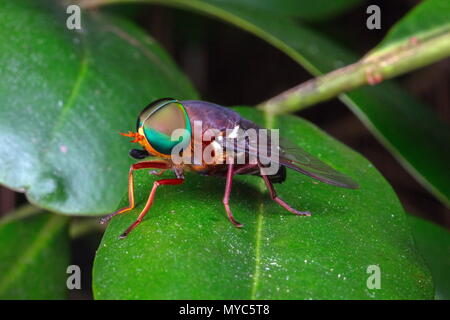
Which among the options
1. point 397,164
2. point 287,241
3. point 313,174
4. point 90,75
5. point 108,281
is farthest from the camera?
point 397,164

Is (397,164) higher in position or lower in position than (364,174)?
higher

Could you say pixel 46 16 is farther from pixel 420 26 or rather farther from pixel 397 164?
pixel 397 164

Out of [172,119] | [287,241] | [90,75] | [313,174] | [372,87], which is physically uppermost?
[372,87]

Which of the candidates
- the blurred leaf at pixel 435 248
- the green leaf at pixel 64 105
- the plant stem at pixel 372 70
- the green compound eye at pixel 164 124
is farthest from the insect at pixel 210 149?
the blurred leaf at pixel 435 248

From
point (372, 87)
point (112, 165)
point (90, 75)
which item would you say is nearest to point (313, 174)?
point (112, 165)

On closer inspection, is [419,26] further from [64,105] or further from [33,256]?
[33,256]

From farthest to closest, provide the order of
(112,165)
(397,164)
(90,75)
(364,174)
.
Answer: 1. (397,164)
2. (90,75)
3. (112,165)
4. (364,174)

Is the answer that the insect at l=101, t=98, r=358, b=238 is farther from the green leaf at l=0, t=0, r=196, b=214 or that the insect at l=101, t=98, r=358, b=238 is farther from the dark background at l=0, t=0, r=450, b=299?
the dark background at l=0, t=0, r=450, b=299
